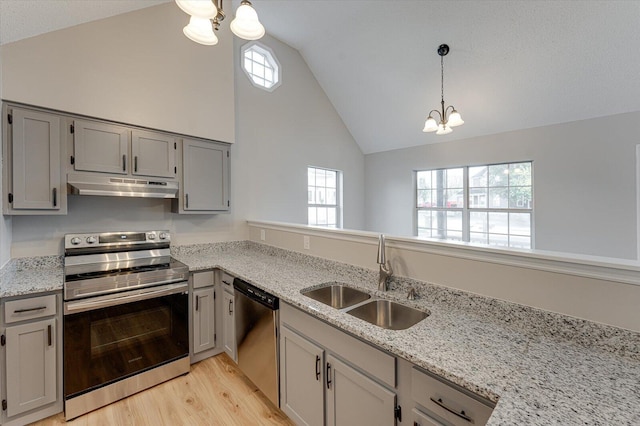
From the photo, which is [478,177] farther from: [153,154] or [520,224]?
[153,154]

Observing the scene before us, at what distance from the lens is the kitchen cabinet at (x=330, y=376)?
1.24 metres

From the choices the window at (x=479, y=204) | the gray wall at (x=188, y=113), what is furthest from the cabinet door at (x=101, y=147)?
the window at (x=479, y=204)

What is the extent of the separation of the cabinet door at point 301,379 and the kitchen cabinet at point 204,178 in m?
1.68

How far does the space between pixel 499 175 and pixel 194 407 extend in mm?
4856

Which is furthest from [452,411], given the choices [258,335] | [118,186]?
[118,186]

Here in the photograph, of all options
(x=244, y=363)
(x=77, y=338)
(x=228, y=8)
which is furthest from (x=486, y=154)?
(x=77, y=338)

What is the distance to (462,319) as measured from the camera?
141 centimetres

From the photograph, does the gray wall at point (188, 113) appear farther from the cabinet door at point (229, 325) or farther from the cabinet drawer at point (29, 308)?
the cabinet door at point (229, 325)

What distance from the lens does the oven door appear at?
6.06 feet

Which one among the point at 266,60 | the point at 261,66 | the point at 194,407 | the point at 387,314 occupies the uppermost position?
the point at 266,60

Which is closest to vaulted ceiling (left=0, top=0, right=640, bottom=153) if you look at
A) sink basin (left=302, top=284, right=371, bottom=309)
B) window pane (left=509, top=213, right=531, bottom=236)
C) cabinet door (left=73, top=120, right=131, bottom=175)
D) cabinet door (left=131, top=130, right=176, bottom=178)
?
cabinet door (left=73, top=120, right=131, bottom=175)

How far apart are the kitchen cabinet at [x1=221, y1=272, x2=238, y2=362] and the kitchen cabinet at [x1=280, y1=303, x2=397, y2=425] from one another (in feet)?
2.55

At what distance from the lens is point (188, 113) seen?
109 inches

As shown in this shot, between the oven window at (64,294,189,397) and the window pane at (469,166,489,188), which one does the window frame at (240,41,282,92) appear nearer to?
the oven window at (64,294,189,397)
